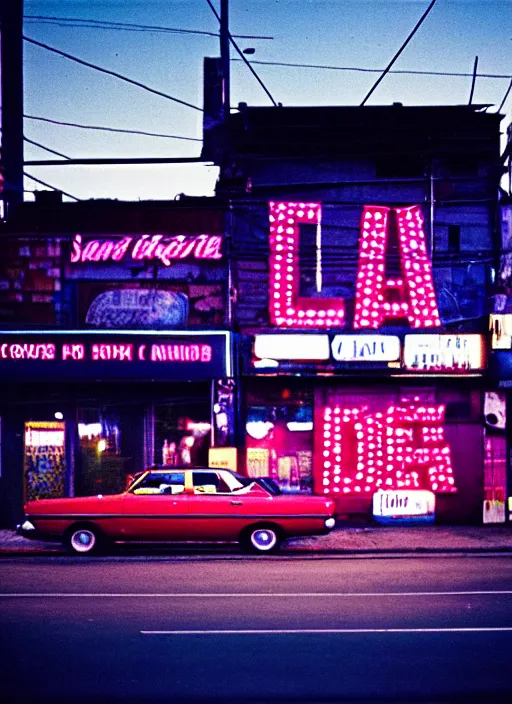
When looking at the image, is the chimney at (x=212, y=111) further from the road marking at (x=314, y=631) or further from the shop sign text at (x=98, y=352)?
the road marking at (x=314, y=631)

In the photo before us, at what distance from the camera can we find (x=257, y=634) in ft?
30.1

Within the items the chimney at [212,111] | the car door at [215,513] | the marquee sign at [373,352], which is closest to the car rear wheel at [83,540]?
the car door at [215,513]

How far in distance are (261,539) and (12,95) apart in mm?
12694

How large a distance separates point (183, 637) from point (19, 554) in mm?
8529

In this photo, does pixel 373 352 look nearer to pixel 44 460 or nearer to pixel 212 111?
pixel 212 111

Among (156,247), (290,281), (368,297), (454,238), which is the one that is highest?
(454,238)

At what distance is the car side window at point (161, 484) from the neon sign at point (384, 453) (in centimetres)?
494

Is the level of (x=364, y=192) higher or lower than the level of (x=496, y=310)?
higher

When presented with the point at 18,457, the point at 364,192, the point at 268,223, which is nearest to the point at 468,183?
the point at 364,192

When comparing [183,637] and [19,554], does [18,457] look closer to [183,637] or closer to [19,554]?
[19,554]

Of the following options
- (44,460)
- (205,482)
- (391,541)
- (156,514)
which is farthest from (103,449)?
(391,541)

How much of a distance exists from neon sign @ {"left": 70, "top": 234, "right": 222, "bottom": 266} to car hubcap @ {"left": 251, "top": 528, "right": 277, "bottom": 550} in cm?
689

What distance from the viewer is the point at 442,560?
50.4 ft

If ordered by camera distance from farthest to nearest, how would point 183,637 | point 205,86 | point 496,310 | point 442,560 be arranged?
point 205,86
point 496,310
point 442,560
point 183,637
